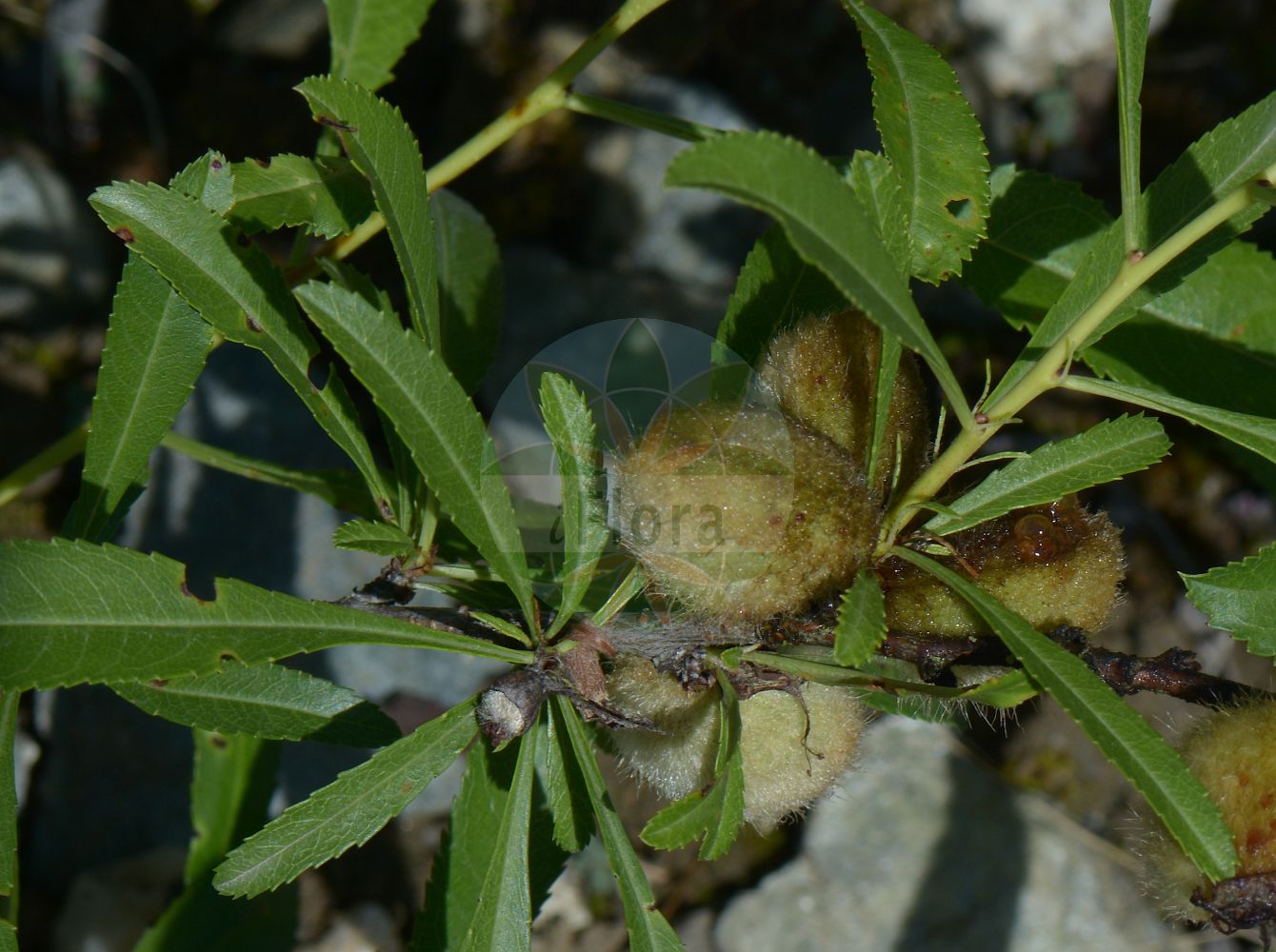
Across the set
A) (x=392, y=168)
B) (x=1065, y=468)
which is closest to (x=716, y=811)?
(x=1065, y=468)

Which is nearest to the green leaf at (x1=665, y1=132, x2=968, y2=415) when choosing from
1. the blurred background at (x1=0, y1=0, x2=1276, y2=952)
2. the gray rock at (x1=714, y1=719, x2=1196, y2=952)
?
the blurred background at (x1=0, y1=0, x2=1276, y2=952)

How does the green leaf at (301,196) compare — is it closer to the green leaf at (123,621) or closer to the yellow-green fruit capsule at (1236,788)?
the green leaf at (123,621)

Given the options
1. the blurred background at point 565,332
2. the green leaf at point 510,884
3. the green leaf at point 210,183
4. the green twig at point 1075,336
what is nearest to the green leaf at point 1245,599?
the green twig at point 1075,336

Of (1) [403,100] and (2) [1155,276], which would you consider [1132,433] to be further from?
(1) [403,100]

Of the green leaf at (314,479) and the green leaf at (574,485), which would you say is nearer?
the green leaf at (574,485)

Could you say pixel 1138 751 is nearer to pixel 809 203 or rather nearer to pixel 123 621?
pixel 809 203
